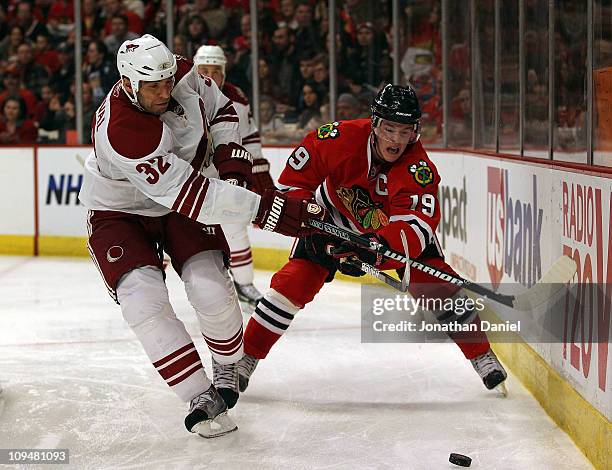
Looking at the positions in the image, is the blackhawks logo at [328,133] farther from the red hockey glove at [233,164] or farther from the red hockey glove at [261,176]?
the red hockey glove at [261,176]

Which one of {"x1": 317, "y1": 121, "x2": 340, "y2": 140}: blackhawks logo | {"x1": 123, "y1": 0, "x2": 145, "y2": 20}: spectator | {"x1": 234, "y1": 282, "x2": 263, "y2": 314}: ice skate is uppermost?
{"x1": 123, "y1": 0, "x2": 145, "y2": 20}: spectator

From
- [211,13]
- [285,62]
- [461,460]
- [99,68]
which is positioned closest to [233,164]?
[461,460]

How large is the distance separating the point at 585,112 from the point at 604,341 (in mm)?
793

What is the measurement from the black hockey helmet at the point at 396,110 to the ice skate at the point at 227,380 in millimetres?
821

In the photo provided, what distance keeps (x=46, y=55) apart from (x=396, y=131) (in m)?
5.15

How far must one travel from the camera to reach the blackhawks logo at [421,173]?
3.12 m

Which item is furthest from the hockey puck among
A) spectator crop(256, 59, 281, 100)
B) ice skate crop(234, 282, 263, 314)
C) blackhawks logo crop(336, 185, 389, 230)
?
spectator crop(256, 59, 281, 100)

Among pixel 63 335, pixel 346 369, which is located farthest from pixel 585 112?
pixel 63 335

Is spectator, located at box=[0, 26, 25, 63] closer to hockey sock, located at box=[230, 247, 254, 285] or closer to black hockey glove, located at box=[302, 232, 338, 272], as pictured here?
hockey sock, located at box=[230, 247, 254, 285]

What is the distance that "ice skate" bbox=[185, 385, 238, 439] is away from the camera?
111 inches

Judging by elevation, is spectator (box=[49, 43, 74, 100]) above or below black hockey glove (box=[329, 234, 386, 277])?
above

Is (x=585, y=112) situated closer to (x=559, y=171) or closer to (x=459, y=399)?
(x=559, y=171)

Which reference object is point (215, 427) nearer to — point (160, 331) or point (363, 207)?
point (160, 331)

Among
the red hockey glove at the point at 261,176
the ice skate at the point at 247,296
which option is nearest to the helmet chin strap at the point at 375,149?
the red hockey glove at the point at 261,176
